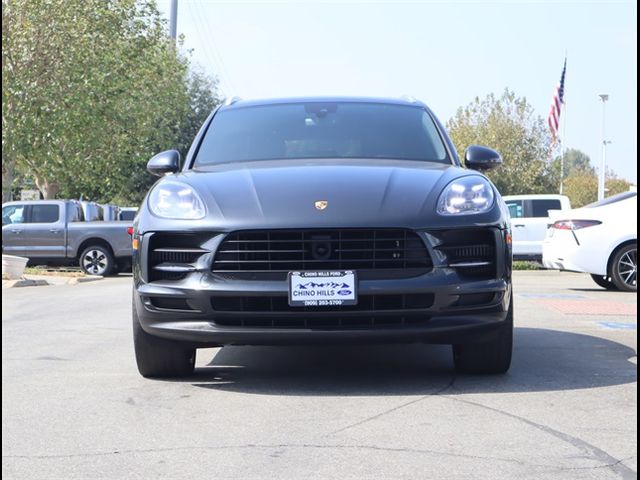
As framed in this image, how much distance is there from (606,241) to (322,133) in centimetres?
799

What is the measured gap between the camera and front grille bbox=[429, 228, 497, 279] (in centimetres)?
550

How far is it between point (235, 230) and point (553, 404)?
5.97ft

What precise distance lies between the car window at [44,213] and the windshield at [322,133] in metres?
16.1

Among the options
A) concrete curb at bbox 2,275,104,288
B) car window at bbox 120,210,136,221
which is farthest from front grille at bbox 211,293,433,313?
car window at bbox 120,210,136,221

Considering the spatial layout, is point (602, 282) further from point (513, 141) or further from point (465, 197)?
point (513, 141)

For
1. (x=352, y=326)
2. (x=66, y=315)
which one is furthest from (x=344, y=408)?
(x=66, y=315)

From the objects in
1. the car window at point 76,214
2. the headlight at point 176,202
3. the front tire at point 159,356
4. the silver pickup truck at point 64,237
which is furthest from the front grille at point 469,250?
the car window at point 76,214

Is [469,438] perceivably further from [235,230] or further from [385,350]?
[385,350]

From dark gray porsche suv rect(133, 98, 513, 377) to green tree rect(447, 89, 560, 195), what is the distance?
50235 mm

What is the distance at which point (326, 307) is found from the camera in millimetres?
5406

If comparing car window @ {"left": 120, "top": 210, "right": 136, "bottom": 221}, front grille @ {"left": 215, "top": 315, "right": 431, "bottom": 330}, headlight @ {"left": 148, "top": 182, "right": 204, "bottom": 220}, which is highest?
headlight @ {"left": 148, "top": 182, "right": 204, "bottom": 220}

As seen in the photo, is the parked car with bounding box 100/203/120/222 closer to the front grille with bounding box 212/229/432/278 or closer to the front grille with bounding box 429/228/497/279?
the front grille with bounding box 212/229/432/278

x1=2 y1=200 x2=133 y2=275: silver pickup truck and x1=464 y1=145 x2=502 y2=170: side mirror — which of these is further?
x1=2 y1=200 x2=133 y2=275: silver pickup truck

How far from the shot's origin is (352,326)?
5469 mm
